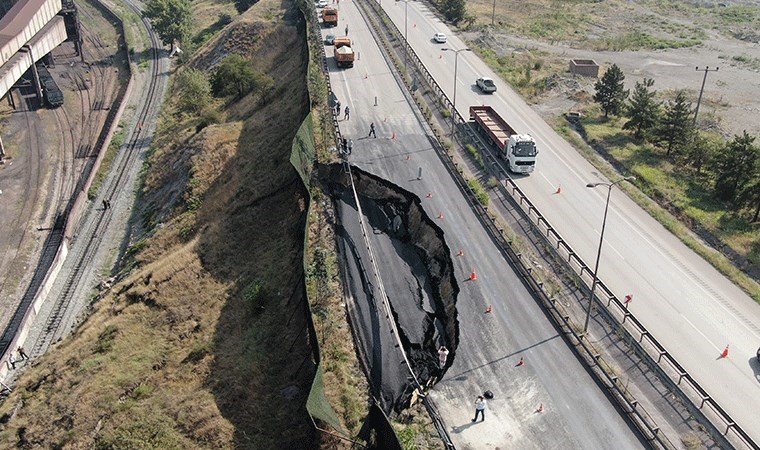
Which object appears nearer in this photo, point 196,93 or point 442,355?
point 442,355

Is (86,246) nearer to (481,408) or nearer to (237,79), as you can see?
(237,79)

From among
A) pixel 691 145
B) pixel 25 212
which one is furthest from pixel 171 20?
pixel 691 145

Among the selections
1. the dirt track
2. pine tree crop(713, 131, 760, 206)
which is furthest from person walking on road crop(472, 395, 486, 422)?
the dirt track

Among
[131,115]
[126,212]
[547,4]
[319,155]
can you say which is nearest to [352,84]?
[319,155]

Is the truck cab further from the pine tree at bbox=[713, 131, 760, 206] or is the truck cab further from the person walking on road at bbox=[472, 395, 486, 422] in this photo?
the person walking on road at bbox=[472, 395, 486, 422]

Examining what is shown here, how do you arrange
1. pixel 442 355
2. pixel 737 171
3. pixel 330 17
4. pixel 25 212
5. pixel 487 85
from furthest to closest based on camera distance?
pixel 330 17
pixel 487 85
pixel 25 212
pixel 737 171
pixel 442 355

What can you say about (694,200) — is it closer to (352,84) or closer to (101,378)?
(352,84)

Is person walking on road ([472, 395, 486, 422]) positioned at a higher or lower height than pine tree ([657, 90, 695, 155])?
higher
